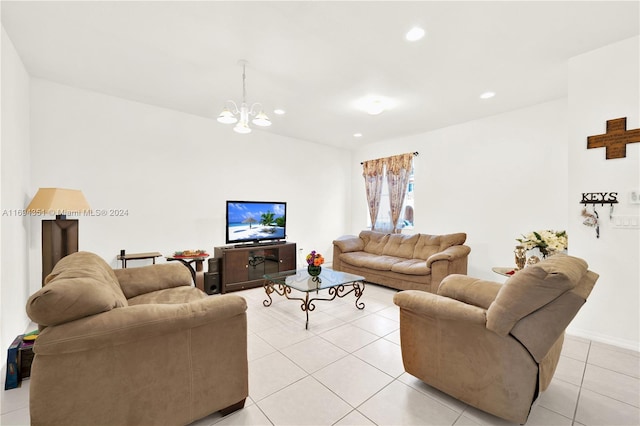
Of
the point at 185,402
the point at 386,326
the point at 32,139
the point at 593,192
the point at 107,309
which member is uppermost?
the point at 32,139

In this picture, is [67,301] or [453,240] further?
[453,240]

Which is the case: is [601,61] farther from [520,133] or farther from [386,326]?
[386,326]

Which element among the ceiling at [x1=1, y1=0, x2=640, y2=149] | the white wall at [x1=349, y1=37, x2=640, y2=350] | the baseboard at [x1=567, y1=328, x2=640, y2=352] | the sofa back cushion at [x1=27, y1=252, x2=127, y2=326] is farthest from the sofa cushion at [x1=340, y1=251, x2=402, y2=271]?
the sofa back cushion at [x1=27, y1=252, x2=127, y2=326]

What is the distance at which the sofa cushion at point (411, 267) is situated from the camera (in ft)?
12.8

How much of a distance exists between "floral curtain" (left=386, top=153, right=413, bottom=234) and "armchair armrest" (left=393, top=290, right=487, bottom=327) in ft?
12.2

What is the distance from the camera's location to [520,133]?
4.00 metres

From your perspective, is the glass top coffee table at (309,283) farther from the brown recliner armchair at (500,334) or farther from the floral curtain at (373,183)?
the floral curtain at (373,183)

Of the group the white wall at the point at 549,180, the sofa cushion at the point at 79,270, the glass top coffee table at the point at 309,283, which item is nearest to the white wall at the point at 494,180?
the white wall at the point at 549,180

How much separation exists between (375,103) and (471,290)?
2677 mm

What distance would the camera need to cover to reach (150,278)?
2611 millimetres

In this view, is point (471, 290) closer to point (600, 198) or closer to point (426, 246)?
point (600, 198)

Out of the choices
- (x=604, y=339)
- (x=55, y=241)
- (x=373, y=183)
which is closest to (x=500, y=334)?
(x=604, y=339)

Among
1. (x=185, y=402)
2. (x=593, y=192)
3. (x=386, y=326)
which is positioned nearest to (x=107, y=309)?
(x=185, y=402)

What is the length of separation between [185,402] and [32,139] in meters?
3.55
